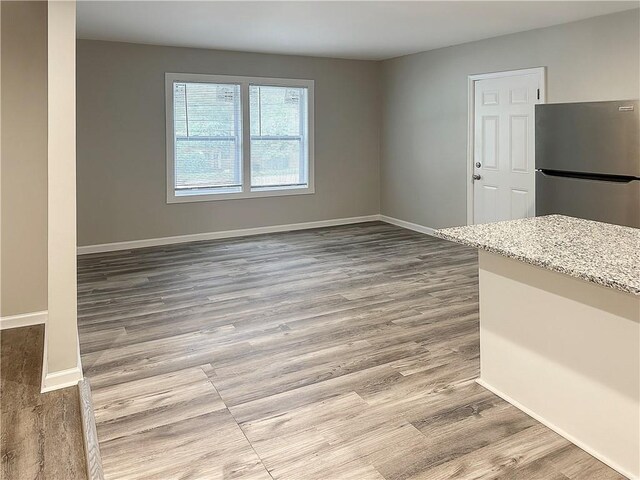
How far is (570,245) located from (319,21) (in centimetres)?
344

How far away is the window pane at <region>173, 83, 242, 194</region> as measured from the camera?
6320 millimetres

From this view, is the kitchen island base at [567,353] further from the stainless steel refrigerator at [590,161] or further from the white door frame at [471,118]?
the white door frame at [471,118]

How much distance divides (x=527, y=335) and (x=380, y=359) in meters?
0.95

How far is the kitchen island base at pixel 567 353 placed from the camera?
197cm

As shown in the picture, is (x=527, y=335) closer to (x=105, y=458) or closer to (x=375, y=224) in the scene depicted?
(x=105, y=458)

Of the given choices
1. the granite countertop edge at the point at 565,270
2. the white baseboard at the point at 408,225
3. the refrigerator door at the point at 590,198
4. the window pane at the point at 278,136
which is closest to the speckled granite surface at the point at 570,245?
the granite countertop edge at the point at 565,270

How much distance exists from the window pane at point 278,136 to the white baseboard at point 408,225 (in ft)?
4.62

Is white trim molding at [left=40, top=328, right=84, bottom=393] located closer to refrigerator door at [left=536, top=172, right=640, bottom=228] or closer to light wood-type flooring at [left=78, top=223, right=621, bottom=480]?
light wood-type flooring at [left=78, top=223, right=621, bottom=480]

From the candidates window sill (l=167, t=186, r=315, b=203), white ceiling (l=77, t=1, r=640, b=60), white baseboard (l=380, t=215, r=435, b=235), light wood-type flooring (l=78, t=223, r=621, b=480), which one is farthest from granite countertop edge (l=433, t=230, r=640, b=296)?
window sill (l=167, t=186, r=315, b=203)

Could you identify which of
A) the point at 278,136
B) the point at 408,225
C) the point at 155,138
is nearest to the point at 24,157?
the point at 155,138

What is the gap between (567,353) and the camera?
86.7 inches

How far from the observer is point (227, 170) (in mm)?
6699

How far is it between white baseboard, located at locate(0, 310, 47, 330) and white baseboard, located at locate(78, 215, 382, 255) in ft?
7.85

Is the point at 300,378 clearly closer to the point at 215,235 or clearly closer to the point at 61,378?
the point at 61,378
